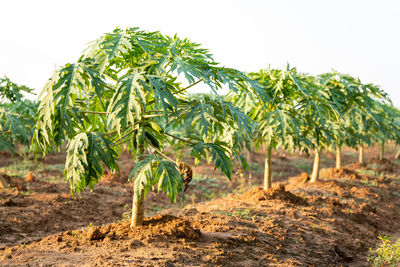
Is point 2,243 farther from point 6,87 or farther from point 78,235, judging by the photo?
point 6,87

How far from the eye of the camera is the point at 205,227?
5289 mm

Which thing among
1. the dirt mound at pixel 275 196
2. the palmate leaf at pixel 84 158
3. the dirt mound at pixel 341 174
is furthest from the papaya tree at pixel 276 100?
the dirt mound at pixel 341 174

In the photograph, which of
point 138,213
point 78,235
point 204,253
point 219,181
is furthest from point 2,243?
point 219,181

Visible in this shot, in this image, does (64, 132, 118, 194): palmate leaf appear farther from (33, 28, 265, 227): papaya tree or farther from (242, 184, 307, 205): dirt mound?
(242, 184, 307, 205): dirt mound

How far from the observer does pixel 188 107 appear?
384 centimetres

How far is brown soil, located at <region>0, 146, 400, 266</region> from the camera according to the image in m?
4.07

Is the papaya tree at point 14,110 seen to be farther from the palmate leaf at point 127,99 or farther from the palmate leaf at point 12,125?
the palmate leaf at point 127,99

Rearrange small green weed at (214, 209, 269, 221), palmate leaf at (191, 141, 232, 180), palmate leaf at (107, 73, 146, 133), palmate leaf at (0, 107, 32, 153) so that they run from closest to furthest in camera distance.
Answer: palmate leaf at (107, 73, 146, 133), palmate leaf at (191, 141, 232, 180), small green weed at (214, 209, 269, 221), palmate leaf at (0, 107, 32, 153)

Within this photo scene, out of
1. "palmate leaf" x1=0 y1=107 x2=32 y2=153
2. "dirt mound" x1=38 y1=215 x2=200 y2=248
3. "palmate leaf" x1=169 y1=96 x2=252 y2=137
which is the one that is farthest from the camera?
"palmate leaf" x1=0 y1=107 x2=32 y2=153

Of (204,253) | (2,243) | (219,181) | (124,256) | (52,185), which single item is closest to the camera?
(124,256)

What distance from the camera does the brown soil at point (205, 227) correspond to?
13.4ft

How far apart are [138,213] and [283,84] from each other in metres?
4.09

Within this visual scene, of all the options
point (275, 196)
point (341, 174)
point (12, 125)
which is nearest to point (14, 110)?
point (12, 125)

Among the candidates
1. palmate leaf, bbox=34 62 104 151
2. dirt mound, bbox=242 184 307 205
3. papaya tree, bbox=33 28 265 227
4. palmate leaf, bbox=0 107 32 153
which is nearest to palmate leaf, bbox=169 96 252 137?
papaya tree, bbox=33 28 265 227
